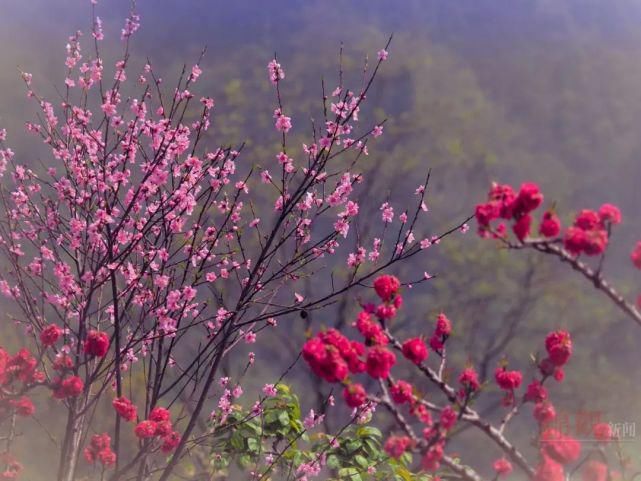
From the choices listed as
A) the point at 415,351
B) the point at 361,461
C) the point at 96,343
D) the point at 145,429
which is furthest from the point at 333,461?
the point at 415,351

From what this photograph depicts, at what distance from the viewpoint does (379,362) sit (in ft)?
5.65

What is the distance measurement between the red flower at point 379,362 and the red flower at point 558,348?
1.34 ft

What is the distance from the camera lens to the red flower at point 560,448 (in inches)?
70.4

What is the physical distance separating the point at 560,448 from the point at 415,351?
1.35ft

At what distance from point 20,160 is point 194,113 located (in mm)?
1037

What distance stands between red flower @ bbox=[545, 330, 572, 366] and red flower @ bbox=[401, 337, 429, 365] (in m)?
0.31

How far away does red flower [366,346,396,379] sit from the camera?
67.7 inches

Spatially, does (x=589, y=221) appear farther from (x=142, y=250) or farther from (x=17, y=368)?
(x=17, y=368)

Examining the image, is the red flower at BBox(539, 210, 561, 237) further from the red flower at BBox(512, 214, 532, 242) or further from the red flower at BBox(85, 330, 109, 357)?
the red flower at BBox(85, 330, 109, 357)

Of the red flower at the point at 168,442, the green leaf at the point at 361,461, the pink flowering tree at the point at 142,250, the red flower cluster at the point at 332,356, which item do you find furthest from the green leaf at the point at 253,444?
the red flower cluster at the point at 332,356

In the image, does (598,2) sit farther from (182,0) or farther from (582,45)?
(182,0)

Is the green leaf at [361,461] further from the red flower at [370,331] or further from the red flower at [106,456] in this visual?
the red flower at [370,331]

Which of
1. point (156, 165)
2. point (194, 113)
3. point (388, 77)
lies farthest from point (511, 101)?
point (156, 165)

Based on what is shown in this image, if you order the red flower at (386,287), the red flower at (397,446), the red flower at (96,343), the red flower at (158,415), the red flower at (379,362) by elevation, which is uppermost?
the red flower at (96,343)
